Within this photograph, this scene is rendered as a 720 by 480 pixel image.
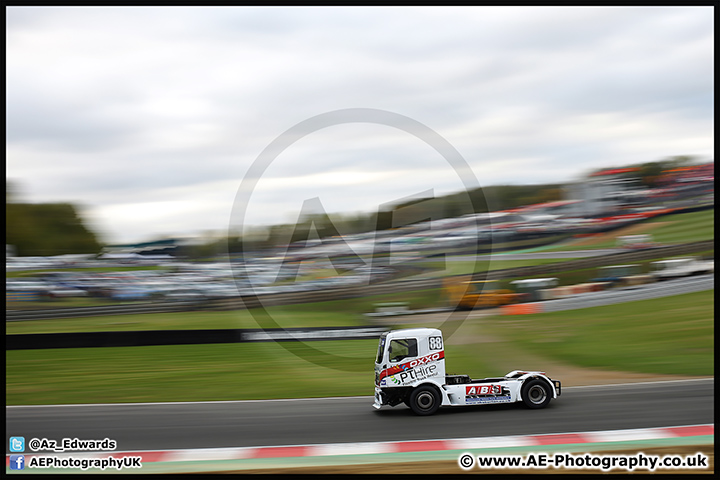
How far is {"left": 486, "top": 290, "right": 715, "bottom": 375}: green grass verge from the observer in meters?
15.0

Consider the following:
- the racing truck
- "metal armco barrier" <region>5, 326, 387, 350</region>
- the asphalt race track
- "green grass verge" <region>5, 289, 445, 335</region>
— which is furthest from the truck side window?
"green grass verge" <region>5, 289, 445, 335</region>

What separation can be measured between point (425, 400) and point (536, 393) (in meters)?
2.10

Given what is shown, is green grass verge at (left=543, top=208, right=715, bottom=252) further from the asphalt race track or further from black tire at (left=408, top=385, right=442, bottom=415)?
black tire at (left=408, top=385, right=442, bottom=415)

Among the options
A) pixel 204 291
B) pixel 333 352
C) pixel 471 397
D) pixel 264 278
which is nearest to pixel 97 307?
pixel 204 291

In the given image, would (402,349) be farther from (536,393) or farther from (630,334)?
(630,334)

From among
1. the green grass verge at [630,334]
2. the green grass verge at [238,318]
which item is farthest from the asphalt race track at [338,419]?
the green grass verge at [238,318]

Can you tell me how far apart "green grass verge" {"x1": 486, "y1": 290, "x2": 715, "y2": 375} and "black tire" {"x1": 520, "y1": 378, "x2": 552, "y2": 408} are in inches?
227

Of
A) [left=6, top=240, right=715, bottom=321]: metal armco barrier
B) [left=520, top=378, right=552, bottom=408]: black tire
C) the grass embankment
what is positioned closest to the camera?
[left=520, top=378, right=552, bottom=408]: black tire

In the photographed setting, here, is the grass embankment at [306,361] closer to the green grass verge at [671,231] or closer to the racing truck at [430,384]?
the racing truck at [430,384]

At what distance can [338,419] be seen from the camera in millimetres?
9914

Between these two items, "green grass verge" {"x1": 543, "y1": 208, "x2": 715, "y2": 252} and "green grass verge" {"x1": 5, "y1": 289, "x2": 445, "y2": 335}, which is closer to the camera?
"green grass verge" {"x1": 5, "y1": 289, "x2": 445, "y2": 335}

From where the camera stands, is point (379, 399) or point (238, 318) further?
point (238, 318)

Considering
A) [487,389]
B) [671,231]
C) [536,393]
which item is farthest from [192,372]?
[671,231]

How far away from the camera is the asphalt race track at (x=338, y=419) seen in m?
8.89
